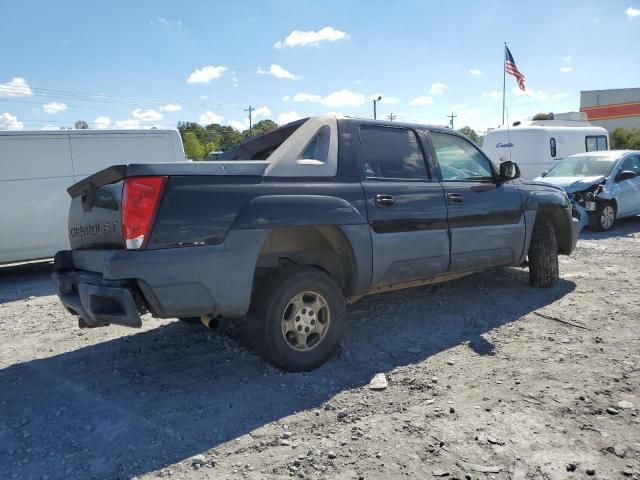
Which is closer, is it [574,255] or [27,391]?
[27,391]

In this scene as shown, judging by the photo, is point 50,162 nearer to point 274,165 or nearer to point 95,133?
point 95,133

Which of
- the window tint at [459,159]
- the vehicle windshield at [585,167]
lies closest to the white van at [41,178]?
the window tint at [459,159]

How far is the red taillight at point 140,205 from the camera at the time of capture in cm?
302

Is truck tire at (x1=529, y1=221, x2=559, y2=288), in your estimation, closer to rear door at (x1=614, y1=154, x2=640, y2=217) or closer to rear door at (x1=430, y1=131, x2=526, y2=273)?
rear door at (x1=430, y1=131, x2=526, y2=273)

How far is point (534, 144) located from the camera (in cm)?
1533

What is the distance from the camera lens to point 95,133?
8312 millimetres

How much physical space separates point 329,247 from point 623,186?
959cm

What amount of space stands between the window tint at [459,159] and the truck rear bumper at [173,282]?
222 cm

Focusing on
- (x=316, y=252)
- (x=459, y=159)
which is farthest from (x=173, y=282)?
(x=459, y=159)

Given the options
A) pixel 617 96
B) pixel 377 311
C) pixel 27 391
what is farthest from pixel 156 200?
pixel 617 96

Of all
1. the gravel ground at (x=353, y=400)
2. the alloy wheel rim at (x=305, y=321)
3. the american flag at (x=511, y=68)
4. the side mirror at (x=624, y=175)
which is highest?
the american flag at (x=511, y=68)

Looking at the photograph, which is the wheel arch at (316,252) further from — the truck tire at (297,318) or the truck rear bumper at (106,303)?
the truck rear bumper at (106,303)

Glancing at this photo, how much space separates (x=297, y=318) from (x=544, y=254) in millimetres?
3459

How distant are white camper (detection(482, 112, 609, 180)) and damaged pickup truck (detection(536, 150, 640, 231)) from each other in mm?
3543
